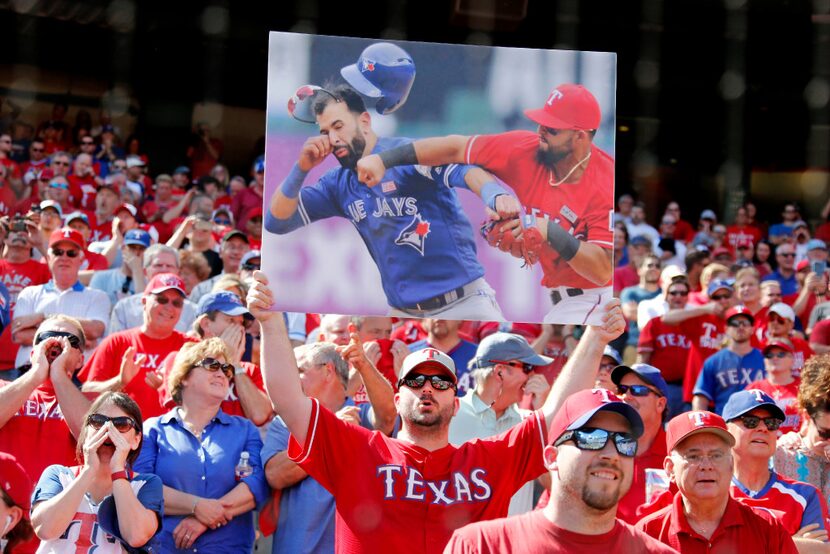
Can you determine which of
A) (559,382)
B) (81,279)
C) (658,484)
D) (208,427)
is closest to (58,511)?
(208,427)

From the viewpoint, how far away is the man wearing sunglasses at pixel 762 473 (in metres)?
3.07

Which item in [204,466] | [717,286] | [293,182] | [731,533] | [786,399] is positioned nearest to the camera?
[731,533]

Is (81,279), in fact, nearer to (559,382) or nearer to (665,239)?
(559,382)

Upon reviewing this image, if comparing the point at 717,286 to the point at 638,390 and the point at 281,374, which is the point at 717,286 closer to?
the point at 638,390

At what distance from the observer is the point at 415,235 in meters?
3.11

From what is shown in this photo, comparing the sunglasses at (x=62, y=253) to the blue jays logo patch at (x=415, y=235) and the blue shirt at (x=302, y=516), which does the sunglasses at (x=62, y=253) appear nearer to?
the blue shirt at (x=302, y=516)

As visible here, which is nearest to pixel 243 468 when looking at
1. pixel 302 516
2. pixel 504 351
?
pixel 302 516

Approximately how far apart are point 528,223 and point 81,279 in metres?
3.79

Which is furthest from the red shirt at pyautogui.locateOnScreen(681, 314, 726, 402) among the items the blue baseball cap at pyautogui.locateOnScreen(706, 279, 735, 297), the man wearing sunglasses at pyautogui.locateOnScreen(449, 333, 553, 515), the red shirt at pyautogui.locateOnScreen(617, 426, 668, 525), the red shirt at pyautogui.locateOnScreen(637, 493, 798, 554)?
the red shirt at pyautogui.locateOnScreen(637, 493, 798, 554)

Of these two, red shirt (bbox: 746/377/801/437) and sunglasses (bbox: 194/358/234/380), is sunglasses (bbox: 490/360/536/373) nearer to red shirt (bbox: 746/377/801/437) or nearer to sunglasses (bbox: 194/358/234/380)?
sunglasses (bbox: 194/358/234/380)

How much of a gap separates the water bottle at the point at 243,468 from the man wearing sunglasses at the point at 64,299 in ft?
6.11

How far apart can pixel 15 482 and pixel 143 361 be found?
114cm

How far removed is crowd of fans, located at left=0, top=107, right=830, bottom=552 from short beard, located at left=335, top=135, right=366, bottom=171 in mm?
435

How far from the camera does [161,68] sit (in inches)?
498
